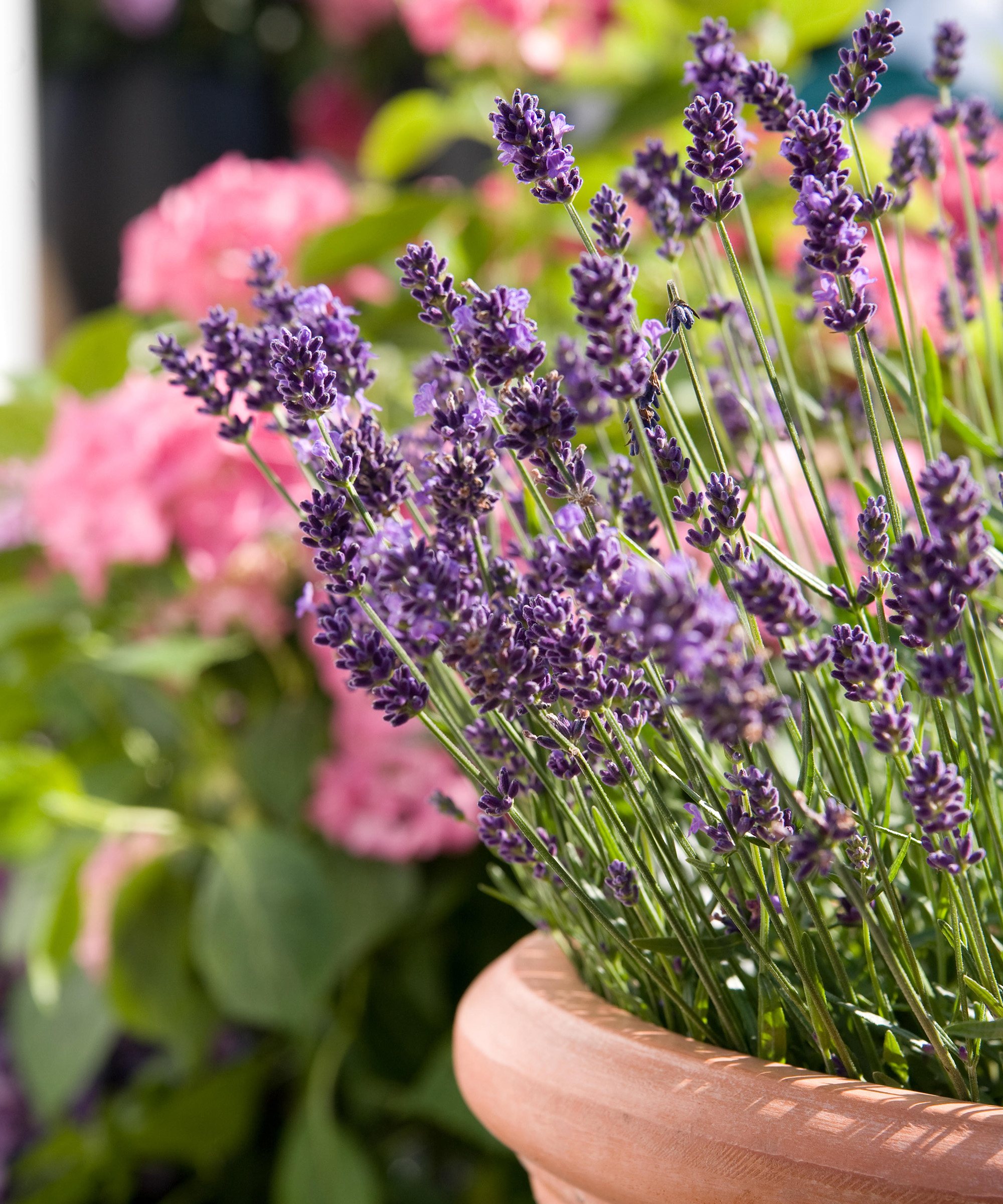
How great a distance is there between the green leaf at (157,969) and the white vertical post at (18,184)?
973 mm

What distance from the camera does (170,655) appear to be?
0.62 meters

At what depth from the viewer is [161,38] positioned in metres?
1.57

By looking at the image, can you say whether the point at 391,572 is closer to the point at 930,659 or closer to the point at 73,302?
the point at 930,659

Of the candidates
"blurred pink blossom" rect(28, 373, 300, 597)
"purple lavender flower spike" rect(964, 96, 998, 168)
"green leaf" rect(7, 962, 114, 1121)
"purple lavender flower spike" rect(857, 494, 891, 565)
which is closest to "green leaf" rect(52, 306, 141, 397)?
"blurred pink blossom" rect(28, 373, 300, 597)

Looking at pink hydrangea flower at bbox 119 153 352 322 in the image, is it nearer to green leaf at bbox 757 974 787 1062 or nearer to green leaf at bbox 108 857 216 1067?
green leaf at bbox 108 857 216 1067

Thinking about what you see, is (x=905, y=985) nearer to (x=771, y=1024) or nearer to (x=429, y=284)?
(x=771, y=1024)

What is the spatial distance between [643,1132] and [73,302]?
1641 millimetres

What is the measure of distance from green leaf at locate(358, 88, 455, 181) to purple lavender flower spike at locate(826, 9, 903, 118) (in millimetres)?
660

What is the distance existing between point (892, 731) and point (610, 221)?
0.12 meters

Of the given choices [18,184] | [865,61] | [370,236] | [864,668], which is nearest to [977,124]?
[865,61]

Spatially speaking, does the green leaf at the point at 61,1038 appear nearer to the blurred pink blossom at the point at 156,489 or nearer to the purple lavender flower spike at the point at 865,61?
the blurred pink blossom at the point at 156,489

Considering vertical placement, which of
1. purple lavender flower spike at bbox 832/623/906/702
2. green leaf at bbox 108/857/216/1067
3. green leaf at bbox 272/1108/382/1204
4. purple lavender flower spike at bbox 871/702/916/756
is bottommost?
green leaf at bbox 272/1108/382/1204

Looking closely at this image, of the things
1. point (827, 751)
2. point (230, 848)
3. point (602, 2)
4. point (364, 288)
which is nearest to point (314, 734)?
point (230, 848)

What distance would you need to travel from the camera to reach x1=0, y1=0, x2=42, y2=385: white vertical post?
1490 mm
